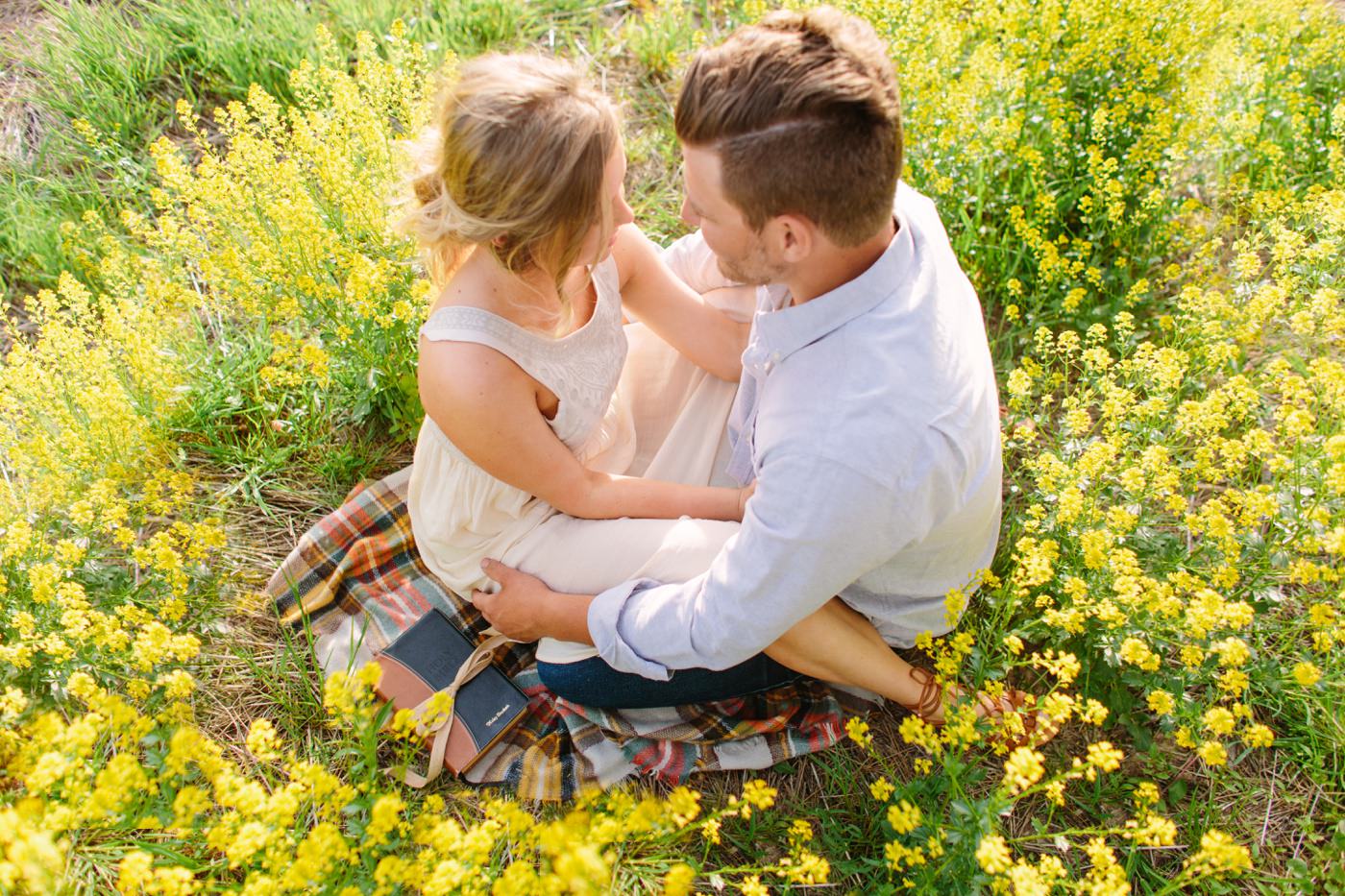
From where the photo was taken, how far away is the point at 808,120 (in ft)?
5.82

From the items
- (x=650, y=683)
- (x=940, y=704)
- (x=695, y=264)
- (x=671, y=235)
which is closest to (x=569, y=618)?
(x=650, y=683)

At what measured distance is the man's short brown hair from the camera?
1.77 meters

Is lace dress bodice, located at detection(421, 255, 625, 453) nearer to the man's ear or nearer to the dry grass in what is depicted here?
the man's ear

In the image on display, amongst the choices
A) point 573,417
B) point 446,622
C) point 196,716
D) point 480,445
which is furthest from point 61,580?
point 573,417

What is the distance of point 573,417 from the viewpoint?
236 centimetres

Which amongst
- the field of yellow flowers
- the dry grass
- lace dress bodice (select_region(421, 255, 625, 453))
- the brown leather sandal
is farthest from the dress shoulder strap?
the dry grass

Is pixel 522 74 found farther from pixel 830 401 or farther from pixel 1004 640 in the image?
pixel 1004 640

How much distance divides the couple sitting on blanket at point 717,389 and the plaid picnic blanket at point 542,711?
0.43ft

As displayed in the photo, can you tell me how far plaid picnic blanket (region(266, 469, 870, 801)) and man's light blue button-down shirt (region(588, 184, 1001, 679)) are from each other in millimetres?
409

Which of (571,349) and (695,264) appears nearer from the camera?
(571,349)

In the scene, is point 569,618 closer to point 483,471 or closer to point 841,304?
point 483,471

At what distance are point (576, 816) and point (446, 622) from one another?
3.29ft

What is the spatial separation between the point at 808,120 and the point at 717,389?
1.01 meters

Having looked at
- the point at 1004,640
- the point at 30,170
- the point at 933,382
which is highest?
Answer: the point at 30,170
